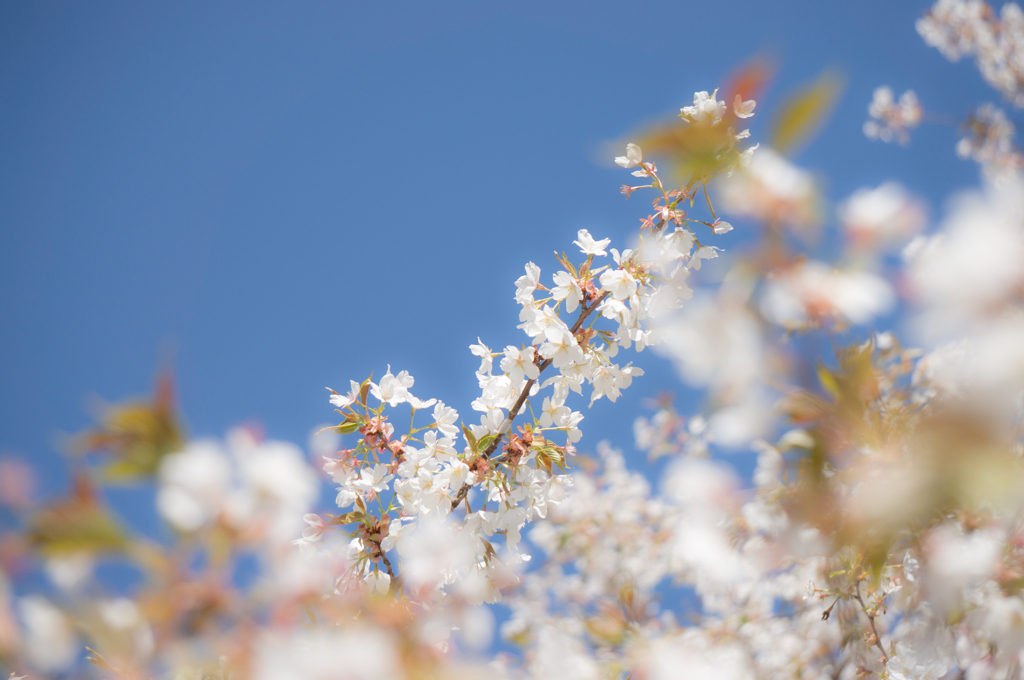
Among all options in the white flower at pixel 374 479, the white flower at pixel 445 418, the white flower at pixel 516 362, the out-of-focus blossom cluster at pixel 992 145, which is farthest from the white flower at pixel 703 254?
the out-of-focus blossom cluster at pixel 992 145

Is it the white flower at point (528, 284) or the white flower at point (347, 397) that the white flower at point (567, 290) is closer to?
the white flower at point (528, 284)

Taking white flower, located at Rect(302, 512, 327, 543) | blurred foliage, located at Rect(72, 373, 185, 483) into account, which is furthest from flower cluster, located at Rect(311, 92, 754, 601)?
blurred foliage, located at Rect(72, 373, 185, 483)

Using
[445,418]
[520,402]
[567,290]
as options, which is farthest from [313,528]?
[567,290]

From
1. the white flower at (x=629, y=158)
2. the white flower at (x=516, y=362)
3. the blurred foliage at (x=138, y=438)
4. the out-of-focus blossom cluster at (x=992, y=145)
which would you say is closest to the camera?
the blurred foliage at (x=138, y=438)

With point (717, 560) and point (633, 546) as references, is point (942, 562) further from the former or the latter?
point (633, 546)

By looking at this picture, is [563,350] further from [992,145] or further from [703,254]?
[992,145]

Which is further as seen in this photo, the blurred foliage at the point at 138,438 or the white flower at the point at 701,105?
the white flower at the point at 701,105

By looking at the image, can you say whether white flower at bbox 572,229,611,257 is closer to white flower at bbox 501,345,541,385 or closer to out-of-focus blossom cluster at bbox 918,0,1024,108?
white flower at bbox 501,345,541,385

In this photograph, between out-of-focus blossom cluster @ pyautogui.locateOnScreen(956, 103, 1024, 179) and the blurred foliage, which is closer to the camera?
the blurred foliage

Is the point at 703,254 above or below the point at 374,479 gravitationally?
above
